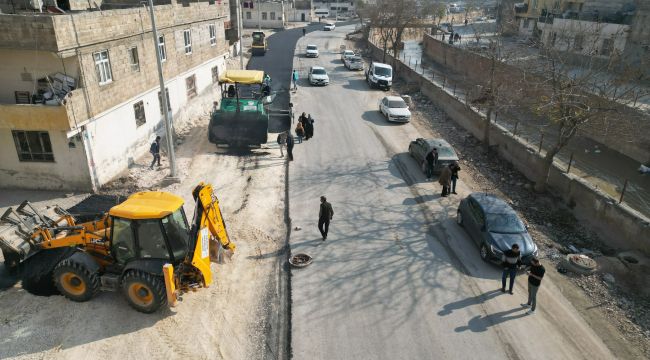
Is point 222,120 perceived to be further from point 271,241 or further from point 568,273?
point 568,273

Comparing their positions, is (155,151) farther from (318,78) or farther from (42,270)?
(318,78)

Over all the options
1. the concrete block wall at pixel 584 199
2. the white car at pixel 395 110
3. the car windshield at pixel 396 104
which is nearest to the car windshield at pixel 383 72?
the white car at pixel 395 110

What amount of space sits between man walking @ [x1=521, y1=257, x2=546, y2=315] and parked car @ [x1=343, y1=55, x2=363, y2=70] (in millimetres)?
34090

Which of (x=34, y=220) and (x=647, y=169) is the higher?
(x=34, y=220)

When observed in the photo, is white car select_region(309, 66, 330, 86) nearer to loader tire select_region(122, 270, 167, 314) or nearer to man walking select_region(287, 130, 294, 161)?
man walking select_region(287, 130, 294, 161)

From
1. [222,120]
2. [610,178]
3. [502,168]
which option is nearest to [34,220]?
[222,120]

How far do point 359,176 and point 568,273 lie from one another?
28.3ft

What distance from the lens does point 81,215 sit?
37.5ft

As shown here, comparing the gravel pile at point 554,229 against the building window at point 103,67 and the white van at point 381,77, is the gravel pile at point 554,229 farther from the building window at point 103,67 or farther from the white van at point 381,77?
the building window at point 103,67

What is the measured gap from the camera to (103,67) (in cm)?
1605

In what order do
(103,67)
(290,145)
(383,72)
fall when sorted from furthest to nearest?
(383,72) < (290,145) < (103,67)

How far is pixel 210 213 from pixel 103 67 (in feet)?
30.6

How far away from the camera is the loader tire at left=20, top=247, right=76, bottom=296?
32.2 feet

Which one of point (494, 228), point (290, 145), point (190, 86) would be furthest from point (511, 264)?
point (190, 86)
